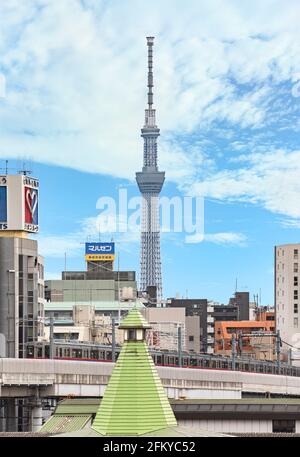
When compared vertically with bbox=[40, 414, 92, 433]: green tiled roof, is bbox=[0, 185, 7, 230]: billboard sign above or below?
above

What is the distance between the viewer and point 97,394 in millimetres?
106688

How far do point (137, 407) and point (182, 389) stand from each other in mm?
83336

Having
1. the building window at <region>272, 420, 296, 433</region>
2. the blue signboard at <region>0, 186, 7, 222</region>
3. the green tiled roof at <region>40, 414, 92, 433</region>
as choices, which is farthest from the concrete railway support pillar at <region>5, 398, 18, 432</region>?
the green tiled roof at <region>40, 414, 92, 433</region>

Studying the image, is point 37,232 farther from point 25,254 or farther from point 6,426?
point 6,426

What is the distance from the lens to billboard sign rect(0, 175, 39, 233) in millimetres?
127938

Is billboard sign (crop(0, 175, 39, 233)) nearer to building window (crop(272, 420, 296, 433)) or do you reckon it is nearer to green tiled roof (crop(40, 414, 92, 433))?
building window (crop(272, 420, 296, 433))

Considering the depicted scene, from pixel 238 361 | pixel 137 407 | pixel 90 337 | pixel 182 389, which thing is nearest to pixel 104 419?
pixel 137 407

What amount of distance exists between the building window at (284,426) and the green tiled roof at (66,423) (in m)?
13.3

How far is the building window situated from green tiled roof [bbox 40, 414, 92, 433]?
13290 millimetres

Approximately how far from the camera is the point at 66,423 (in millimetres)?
61438

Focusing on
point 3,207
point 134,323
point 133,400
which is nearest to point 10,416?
point 3,207

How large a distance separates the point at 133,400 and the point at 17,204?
3658 inches

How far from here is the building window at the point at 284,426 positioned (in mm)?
72438

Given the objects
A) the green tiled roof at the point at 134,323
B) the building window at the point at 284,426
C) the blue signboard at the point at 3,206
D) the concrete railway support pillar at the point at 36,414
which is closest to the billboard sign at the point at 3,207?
the blue signboard at the point at 3,206
